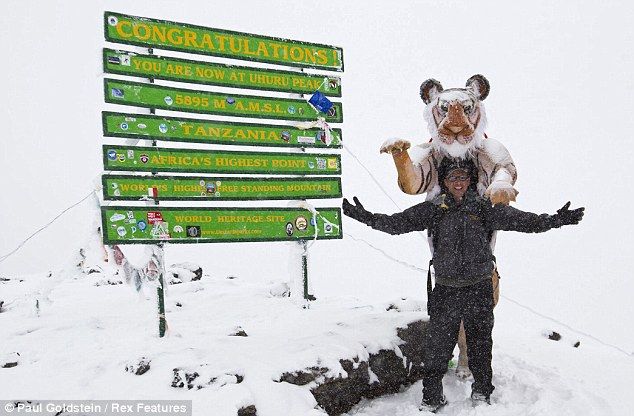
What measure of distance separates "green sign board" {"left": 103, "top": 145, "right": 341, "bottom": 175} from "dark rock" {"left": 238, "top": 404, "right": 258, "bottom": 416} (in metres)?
2.55

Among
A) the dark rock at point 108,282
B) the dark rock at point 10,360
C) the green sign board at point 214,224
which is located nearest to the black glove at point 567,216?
the green sign board at point 214,224

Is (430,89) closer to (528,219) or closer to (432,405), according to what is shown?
(528,219)

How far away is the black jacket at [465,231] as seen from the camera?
3535 millimetres

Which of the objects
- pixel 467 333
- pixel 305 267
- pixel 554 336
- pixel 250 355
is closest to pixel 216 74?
pixel 305 267

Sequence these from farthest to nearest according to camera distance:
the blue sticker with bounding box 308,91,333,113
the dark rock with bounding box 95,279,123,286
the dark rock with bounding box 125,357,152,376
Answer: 1. the dark rock with bounding box 95,279,123,286
2. the blue sticker with bounding box 308,91,333,113
3. the dark rock with bounding box 125,357,152,376

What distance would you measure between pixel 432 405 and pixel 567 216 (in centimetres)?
180

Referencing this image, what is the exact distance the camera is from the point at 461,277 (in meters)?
3.55

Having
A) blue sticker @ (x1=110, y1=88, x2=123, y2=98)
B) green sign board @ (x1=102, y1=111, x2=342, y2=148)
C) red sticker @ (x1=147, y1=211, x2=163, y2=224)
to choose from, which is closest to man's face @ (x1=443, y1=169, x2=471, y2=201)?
green sign board @ (x1=102, y1=111, x2=342, y2=148)

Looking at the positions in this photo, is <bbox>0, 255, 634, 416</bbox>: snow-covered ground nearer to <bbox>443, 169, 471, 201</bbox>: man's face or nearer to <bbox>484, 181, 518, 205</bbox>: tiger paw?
<bbox>443, 169, 471, 201</bbox>: man's face

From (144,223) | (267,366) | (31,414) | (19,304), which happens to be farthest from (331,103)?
(19,304)

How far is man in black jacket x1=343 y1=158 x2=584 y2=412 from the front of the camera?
3.53 m

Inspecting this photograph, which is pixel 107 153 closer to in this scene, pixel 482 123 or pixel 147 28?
pixel 147 28

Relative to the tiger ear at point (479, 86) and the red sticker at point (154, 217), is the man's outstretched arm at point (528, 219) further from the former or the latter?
the red sticker at point (154, 217)

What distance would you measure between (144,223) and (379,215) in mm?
2289
